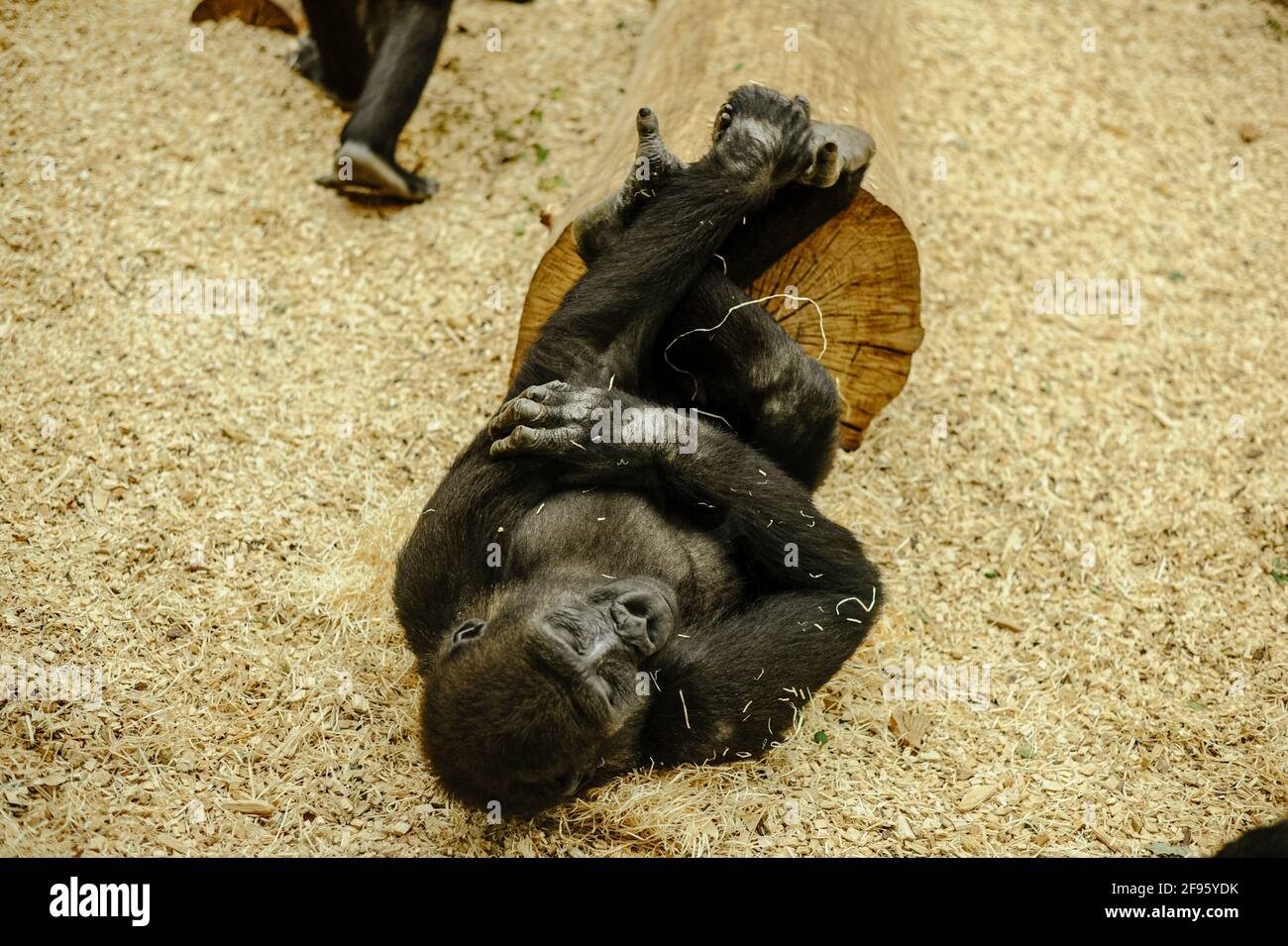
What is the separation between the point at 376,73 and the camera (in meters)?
6.43

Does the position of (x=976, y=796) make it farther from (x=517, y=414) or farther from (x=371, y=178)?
(x=371, y=178)

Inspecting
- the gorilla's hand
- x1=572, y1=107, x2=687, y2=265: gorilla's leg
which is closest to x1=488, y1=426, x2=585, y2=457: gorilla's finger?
the gorilla's hand

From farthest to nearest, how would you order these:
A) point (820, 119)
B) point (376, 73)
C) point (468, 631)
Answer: point (376, 73) → point (820, 119) → point (468, 631)

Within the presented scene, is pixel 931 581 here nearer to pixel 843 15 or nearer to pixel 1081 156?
pixel 843 15

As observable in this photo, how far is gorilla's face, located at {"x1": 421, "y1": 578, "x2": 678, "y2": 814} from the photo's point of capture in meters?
3.24

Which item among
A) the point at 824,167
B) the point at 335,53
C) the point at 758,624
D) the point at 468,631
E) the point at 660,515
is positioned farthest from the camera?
the point at 335,53

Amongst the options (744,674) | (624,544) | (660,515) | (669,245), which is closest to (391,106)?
(669,245)

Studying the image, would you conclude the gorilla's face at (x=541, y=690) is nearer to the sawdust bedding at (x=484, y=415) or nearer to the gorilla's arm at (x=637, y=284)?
the sawdust bedding at (x=484, y=415)

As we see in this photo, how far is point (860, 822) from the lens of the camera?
395 cm

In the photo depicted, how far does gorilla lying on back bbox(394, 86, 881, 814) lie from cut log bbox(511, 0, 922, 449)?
0.96 feet

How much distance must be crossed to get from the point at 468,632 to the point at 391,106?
13.4 ft

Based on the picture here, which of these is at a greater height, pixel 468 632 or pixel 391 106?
pixel 391 106

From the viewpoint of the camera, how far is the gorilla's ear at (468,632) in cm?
352
